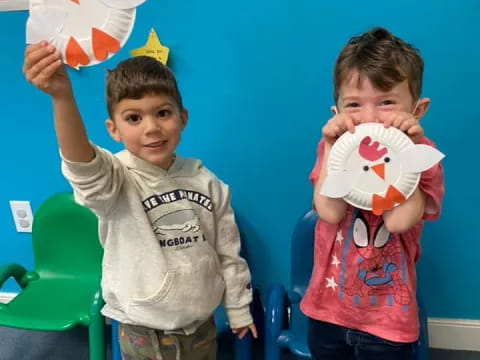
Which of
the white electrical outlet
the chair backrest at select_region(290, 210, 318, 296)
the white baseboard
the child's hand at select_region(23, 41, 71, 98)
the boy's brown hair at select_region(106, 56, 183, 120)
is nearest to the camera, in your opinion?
the child's hand at select_region(23, 41, 71, 98)

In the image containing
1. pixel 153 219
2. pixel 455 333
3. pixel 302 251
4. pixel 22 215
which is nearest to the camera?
pixel 153 219

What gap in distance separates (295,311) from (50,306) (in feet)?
2.28

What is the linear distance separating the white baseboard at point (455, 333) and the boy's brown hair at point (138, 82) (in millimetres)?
1078

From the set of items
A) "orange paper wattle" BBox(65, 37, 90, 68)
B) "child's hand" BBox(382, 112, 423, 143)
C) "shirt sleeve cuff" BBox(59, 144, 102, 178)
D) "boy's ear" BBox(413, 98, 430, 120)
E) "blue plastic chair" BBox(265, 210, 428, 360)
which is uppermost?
"orange paper wattle" BBox(65, 37, 90, 68)

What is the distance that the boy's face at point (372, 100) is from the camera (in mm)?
848

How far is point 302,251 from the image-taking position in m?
1.41

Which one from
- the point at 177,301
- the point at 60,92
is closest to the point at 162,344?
the point at 177,301

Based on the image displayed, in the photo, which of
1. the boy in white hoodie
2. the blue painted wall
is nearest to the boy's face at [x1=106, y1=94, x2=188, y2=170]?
the boy in white hoodie

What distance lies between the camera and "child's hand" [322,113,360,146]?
32.8 inches

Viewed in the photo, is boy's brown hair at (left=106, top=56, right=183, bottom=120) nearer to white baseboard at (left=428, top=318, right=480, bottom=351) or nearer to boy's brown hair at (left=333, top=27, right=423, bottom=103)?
boy's brown hair at (left=333, top=27, right=423, bottom=103)

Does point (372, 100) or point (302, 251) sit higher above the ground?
point (372, 100)

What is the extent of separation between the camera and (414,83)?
870 mm

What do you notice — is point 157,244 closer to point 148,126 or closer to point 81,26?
point 148,126

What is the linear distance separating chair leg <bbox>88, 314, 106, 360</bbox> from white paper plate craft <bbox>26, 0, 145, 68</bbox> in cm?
76
